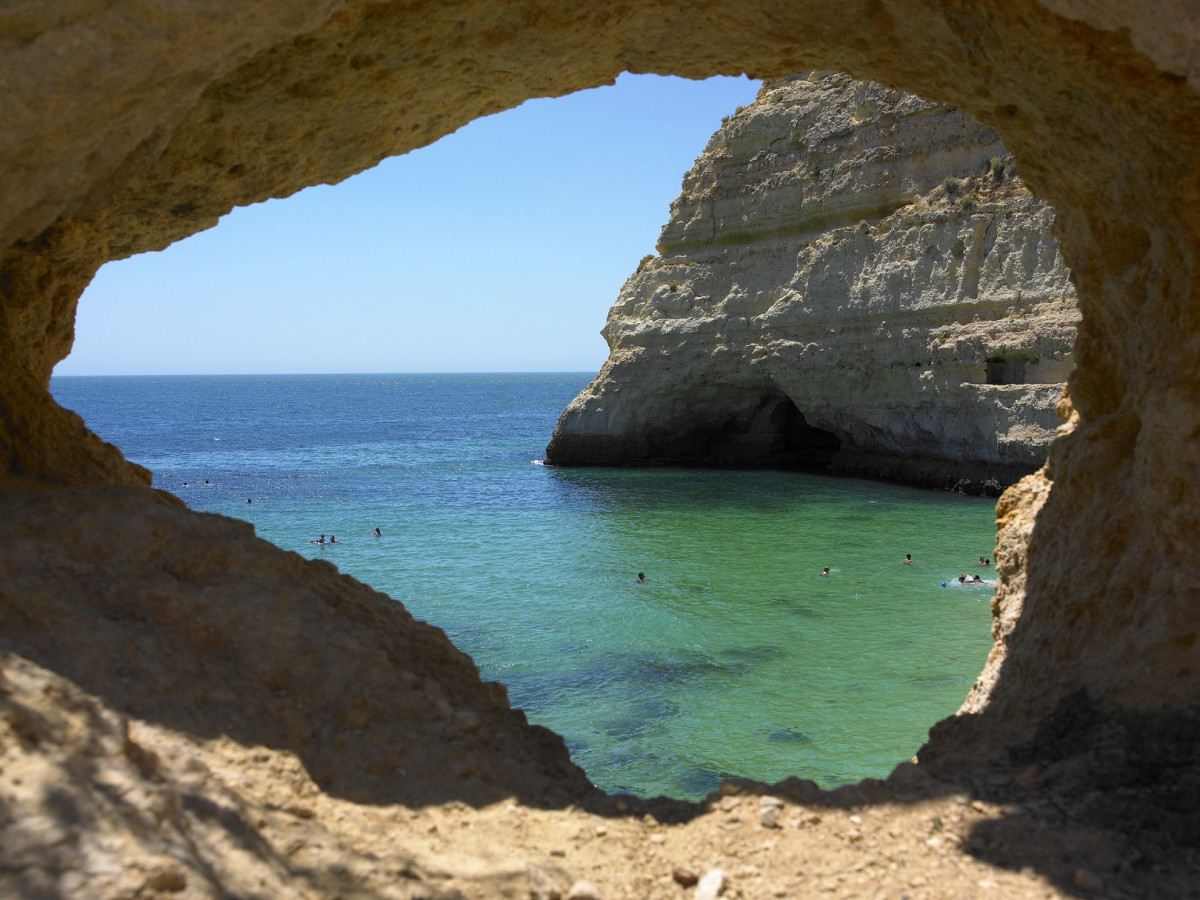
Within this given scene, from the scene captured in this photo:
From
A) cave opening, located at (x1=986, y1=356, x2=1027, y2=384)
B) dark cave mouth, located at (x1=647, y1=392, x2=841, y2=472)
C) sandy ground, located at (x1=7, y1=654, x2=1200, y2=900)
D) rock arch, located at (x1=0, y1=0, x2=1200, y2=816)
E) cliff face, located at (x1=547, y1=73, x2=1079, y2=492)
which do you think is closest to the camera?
sandy ground, located at (x1=7, y1=654, x2=1200, y2=900)

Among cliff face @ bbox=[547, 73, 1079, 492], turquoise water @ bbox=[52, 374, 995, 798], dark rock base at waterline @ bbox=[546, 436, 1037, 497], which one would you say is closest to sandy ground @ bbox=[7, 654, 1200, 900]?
turquoise water @ bbox=[52, 374, 995, 798]

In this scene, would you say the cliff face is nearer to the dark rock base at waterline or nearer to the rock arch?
the dark rock base at waterline

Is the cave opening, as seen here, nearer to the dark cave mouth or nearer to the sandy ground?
the dark cave mouth

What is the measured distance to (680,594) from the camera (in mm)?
19875

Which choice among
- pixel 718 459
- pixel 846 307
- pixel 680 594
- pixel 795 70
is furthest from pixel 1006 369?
pixel 795 70

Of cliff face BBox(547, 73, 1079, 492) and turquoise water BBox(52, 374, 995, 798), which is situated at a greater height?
cliff face BBox(547, 73, 1079, 492)

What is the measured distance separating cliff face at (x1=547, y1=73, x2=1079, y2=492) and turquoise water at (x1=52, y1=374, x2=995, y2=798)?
2.33m

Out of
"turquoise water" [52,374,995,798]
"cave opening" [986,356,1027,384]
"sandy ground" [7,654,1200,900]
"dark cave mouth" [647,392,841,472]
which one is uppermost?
"cave opening" [986,356,1027,384]

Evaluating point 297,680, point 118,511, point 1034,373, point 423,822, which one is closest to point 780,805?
point 423,822

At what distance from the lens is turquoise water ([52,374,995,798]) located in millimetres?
11922

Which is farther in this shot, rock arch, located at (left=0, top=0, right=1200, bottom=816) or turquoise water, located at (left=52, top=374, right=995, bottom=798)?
turquoise water, located at (left=52, top=374, right=995, bottom=798)

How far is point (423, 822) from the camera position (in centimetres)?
432

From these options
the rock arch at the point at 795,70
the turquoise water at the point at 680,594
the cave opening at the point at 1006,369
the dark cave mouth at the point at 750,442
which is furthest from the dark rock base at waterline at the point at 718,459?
the rock arch at the point at 795,70

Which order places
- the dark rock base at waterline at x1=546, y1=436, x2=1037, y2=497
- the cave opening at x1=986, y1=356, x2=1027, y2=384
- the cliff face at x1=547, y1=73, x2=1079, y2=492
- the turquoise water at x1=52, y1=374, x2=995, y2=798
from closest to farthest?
the turquoise water at x1=52, y1=374, x2=995, y2=798 < the cave opening at x1=986, y1=356, x2=1027, y2=384 < the cliff face at x1=547, y1=73, x2=1079, y2=492 < the dark rock base at waterline at x1=546, y1=436, x2=1037, y2=497
